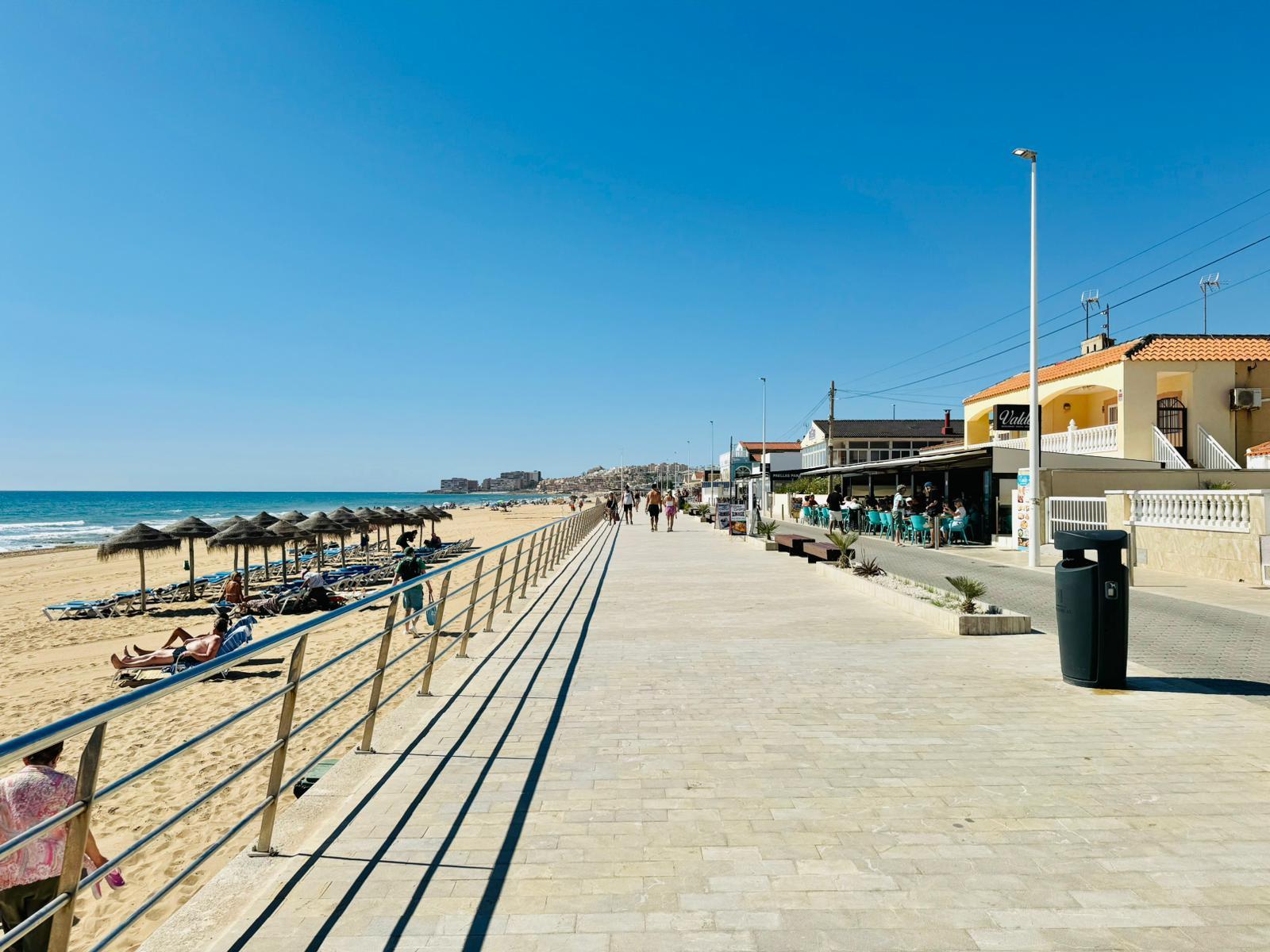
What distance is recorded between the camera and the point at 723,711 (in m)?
5.30

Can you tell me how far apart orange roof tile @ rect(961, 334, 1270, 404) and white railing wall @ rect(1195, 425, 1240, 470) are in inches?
88.5

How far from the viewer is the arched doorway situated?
902 inches

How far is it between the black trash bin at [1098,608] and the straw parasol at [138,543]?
18.2 meters

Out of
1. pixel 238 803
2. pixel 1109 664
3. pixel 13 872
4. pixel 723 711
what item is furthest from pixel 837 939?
pixel 238 803

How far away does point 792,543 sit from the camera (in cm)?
1758

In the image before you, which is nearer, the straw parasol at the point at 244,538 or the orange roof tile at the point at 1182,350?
the straw parasol at the point at 244,538

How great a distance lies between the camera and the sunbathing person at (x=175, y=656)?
32.9ft

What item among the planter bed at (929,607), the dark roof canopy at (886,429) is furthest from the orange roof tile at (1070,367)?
the dark roof canopy at (886,429)

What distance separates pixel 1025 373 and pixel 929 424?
112 feet

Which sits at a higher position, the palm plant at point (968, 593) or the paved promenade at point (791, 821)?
the palm plant at point (968, 593)

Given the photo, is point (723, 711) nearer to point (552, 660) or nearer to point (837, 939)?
point (552, 660)

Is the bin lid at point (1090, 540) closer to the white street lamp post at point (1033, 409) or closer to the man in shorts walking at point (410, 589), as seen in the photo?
the man in shorts walking at point (410, 589)

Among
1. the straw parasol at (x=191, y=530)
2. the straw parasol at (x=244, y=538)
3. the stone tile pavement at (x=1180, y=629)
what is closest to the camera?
the stone tile pavement at (x=1180, y=629)

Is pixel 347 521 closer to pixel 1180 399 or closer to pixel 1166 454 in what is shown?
pixel 1166 454
